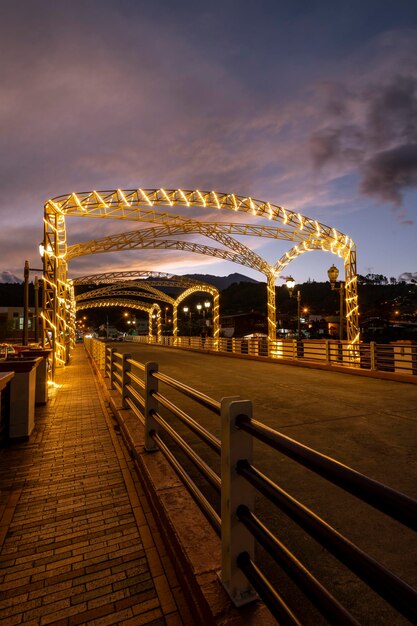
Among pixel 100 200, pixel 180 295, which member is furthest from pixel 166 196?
pixel 180 295

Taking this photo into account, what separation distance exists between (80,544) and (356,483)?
110 inches

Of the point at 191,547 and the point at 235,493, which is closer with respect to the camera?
the point at 235,493

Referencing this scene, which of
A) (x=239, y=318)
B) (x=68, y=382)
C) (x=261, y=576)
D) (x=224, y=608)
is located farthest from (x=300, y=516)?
(x=239, y=318)

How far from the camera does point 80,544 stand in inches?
119

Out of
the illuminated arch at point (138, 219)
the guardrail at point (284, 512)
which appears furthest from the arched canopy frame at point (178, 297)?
the guardrail at point (284, 512)

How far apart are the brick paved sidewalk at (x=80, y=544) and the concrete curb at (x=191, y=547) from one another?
137 millimetres

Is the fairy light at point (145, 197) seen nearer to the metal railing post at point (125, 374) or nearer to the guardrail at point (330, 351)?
the guardrail at point (330, 351)

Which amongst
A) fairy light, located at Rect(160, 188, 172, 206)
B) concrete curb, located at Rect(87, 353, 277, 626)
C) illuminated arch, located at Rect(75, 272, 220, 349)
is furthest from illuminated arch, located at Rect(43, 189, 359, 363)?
illuminated arch, located at Rect(75, 272, 220, 349)

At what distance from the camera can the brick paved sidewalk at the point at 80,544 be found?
2326 millimetres

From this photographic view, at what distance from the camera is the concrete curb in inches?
75.8

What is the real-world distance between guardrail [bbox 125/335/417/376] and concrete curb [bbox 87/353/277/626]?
962cm

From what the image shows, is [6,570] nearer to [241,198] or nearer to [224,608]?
[224,608]

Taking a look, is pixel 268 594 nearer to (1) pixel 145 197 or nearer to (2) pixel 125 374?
(2) pixel 125 374

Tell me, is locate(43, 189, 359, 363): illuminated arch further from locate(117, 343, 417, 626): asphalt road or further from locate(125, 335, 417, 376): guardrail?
locate(117, 343, 417, 626): asphalt road
